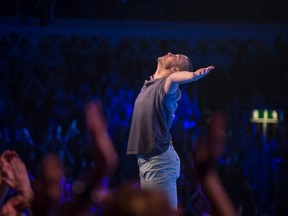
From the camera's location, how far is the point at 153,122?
370cm

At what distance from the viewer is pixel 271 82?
9.78 m

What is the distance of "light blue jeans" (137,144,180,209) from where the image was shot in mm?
3697

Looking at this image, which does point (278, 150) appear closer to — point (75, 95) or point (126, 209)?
point (75, 95)

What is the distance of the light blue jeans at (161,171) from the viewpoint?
370cm

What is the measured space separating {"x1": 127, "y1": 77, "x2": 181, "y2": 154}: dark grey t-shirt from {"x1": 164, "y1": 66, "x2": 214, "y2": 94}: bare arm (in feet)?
0.30

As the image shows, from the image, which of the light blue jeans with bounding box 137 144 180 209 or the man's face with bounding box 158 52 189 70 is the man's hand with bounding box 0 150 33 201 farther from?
the man's face with bounding box 158 52 189 70

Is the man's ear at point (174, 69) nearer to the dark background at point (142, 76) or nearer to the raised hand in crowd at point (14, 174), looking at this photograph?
the raised hand in crowd at point (14, 174)

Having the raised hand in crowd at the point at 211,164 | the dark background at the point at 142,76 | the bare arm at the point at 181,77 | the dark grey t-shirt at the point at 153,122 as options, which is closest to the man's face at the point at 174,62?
the dark grey t-shirt at the point at 153,122

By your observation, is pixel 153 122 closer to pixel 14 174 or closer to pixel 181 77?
pixel 181 77

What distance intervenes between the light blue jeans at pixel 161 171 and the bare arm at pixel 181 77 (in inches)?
17.8

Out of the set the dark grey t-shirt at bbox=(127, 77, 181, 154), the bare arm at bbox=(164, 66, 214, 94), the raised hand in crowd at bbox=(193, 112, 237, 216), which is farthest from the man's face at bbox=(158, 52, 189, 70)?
the raised hand in crowd at bbox=(193, 112, 237, 216)

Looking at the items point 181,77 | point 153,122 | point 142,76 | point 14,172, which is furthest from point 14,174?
point 142,76

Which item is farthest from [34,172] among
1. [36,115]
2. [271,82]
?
[271,82]

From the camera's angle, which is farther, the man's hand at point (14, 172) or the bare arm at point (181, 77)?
the bare arm at point (181, 77)
